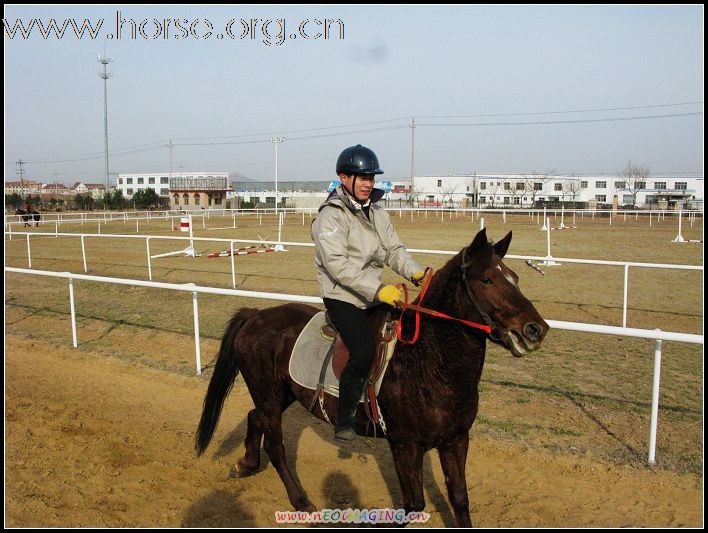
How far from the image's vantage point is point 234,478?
15.2 ft

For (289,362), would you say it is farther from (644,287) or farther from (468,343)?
(644,287)

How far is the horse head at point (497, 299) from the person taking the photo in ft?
9.65

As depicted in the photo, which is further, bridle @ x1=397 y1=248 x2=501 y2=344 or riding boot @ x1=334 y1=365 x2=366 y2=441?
riding boot @ x1=334 y1=365 x2=366 y2=441

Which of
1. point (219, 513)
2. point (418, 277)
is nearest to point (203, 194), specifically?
point (219, 513)

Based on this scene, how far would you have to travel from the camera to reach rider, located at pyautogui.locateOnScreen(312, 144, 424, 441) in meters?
3.54

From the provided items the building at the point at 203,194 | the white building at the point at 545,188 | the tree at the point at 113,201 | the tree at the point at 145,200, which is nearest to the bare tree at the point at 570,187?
the white building at the point at 545,188

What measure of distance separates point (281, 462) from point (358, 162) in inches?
93.1

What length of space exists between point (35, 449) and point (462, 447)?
389 cm

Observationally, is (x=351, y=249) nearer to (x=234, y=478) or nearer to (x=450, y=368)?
(x=450, y=368)

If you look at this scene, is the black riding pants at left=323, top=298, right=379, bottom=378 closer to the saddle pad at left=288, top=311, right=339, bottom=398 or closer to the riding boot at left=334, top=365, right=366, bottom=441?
the riding boot at left=334, top=365, right=366, bottom=441

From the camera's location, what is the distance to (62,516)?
395 centimetres

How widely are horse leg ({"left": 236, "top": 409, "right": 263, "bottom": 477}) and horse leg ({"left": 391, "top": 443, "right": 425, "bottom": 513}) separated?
5.05 ft

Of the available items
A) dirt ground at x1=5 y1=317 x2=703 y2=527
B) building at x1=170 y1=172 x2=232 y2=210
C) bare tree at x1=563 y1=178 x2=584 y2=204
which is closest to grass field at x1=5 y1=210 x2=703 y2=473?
dirt ground at x1=5 y1=317 x2=703 y2=527

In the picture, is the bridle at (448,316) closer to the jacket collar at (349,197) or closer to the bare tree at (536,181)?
the jacket collar at (349,197)
